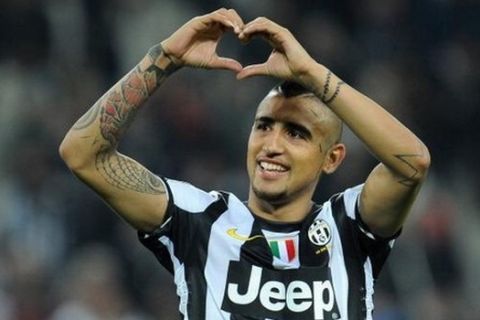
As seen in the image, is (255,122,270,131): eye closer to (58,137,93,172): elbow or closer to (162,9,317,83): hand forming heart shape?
(162,9,317,83): hand forming heart shape

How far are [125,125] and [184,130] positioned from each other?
17.7ft

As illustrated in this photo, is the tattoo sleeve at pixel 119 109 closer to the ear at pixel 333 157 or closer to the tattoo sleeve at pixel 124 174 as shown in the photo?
the tattoo sleeve at pixel 124 174

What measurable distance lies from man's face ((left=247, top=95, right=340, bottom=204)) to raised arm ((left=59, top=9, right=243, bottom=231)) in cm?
36

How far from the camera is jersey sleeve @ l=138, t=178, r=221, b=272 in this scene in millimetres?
4855

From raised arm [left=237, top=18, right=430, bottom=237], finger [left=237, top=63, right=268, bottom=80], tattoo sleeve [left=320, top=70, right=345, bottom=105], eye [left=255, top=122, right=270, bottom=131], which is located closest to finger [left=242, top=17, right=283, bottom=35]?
raised arm [left=237, top=18, right=430, bottom=237]

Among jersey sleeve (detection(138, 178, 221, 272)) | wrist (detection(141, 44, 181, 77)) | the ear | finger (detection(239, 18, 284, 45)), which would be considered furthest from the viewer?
the ear

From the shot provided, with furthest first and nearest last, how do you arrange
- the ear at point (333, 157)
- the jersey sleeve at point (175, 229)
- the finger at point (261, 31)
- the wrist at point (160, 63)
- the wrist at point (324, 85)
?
the ear at point (333, 157) < the jersey sleeve at point (175, 229) < the wrist at point (160, 63) < the wrist at point (324, 85) < the finger at point (261, 31)

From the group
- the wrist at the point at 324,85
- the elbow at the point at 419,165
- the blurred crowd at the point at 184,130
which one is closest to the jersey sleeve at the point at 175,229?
the wrist at the point at 324,85

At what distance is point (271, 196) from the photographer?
491 centimetres

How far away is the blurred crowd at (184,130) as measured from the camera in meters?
9.26

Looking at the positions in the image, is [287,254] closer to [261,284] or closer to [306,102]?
[261,284]

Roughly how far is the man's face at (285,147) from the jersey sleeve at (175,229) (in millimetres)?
242

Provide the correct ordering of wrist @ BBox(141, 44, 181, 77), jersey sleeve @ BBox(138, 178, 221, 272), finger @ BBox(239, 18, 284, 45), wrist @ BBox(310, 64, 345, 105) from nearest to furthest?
finger @ BBox(239, 18, 284, 45)
wrist @ BBox(310, 64, 345, 105)
wrist @ BBox(141, 44, 181, 77)
jersey sleeve @ BBox(138, 178, 221, 272)

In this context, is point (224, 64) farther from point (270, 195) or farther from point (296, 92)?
point (270, 195)
